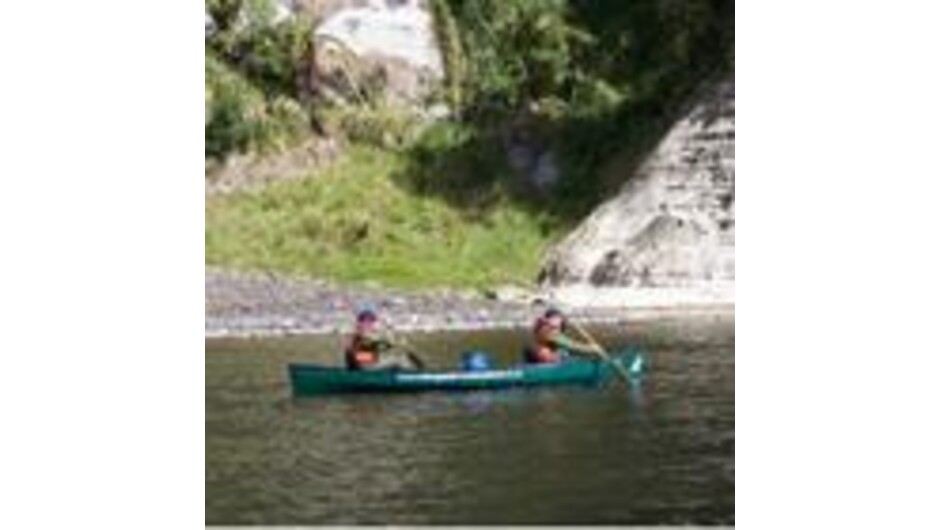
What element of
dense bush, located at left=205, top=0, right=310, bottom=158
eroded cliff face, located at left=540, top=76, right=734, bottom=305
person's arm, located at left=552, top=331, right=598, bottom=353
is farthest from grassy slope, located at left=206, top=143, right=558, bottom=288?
person's arm, located at left=552, top=331, right=598, bottom=353

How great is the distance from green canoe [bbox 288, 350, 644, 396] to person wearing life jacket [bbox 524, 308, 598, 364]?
23.4 inches

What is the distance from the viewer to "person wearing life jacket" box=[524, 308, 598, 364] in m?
36.0

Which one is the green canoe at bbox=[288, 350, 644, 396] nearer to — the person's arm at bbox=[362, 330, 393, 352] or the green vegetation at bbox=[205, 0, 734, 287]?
the person's arm at bbox=[362, 330, 393, 352]

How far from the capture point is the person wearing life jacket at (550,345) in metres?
36.0

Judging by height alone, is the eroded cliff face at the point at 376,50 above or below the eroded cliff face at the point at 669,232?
above

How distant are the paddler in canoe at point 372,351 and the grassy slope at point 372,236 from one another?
20.0 m

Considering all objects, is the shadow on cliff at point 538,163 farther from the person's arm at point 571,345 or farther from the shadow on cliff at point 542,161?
the person's arm at point 571,345

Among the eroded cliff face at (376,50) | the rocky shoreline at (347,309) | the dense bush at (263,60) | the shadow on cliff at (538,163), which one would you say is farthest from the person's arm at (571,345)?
the eroded cliff face at (376,50)

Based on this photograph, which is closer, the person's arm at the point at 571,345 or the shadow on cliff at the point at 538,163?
the person's arm at the point at 571,345

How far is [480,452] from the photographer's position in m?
27.2

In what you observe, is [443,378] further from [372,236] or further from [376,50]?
[376,50]
